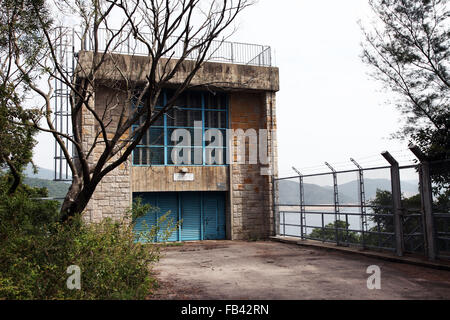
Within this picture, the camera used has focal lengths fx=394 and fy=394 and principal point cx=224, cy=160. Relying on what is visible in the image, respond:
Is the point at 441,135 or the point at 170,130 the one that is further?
the point at 170,130

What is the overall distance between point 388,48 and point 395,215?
8.74m

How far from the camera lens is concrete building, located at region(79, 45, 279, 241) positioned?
15484 millimetres

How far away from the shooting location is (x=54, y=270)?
6145 mm

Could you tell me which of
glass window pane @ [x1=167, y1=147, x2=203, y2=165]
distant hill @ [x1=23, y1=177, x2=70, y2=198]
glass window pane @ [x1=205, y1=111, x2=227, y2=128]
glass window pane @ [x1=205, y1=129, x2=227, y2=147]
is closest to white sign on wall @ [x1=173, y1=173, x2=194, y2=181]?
glass window pane @ [x1=167, y1=147, x2=203, y2=165]

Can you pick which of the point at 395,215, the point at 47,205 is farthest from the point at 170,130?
the point at 395,215

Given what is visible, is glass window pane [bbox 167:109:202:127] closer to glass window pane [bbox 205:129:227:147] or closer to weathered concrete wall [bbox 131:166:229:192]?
glass window pane [bbox 205:129:227:147]

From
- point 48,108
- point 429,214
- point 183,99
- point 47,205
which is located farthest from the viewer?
point 183,99

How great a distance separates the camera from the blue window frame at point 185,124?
15539 millimetres

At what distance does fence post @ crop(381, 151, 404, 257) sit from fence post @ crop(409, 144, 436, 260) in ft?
2.10

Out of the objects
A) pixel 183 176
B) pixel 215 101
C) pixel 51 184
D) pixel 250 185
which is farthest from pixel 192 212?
pixel 51 184

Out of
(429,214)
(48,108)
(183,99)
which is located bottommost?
(429,214)
